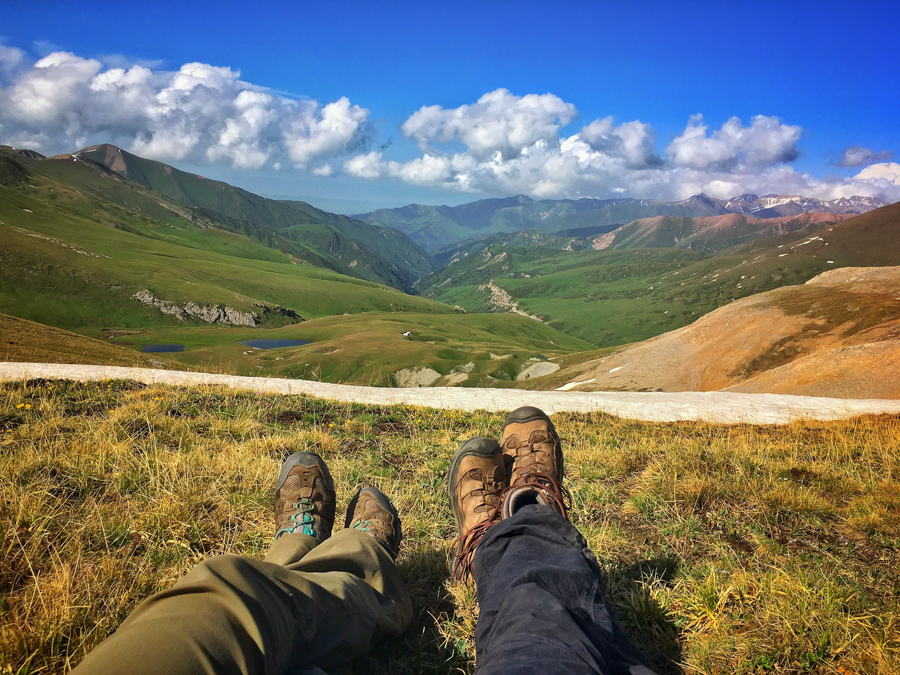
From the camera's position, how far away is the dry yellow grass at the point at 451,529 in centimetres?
238

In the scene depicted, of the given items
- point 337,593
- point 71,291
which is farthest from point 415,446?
point 71,291

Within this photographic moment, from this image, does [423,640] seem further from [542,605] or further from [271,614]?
[271,614]

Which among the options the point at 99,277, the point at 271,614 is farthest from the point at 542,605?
the point at 99,277

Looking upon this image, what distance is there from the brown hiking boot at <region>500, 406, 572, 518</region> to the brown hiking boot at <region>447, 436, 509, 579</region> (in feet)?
0.67

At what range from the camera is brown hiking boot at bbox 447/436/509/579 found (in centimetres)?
338

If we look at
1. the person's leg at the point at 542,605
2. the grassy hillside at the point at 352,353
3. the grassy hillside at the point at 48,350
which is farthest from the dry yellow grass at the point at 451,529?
the grassy hillside at the point at 352,353

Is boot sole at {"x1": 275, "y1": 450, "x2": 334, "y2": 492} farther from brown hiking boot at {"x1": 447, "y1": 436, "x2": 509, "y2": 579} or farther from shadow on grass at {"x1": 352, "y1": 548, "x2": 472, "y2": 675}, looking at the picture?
brown hiking boot at {"x1": 447, "y1": 436, "x2": 509, "y2": 579}

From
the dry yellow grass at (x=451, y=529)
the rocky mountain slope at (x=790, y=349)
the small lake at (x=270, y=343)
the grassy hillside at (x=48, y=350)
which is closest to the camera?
the dry yellow grass at (x=451, y=529)

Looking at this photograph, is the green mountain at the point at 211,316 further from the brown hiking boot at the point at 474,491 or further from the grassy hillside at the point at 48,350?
the brown hiking boot at the point at 474,491

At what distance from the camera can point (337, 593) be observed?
2.30 metres

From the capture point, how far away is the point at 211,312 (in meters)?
137

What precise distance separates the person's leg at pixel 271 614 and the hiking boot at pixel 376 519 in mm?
94

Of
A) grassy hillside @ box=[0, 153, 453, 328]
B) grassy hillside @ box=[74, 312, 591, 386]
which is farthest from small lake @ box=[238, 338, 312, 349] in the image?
grassy hillside @ box=[0, 153, 453, 328]

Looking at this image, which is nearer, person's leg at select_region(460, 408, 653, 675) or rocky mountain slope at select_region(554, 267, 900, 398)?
person's leg at select_region(460, 408, 653, 675)
